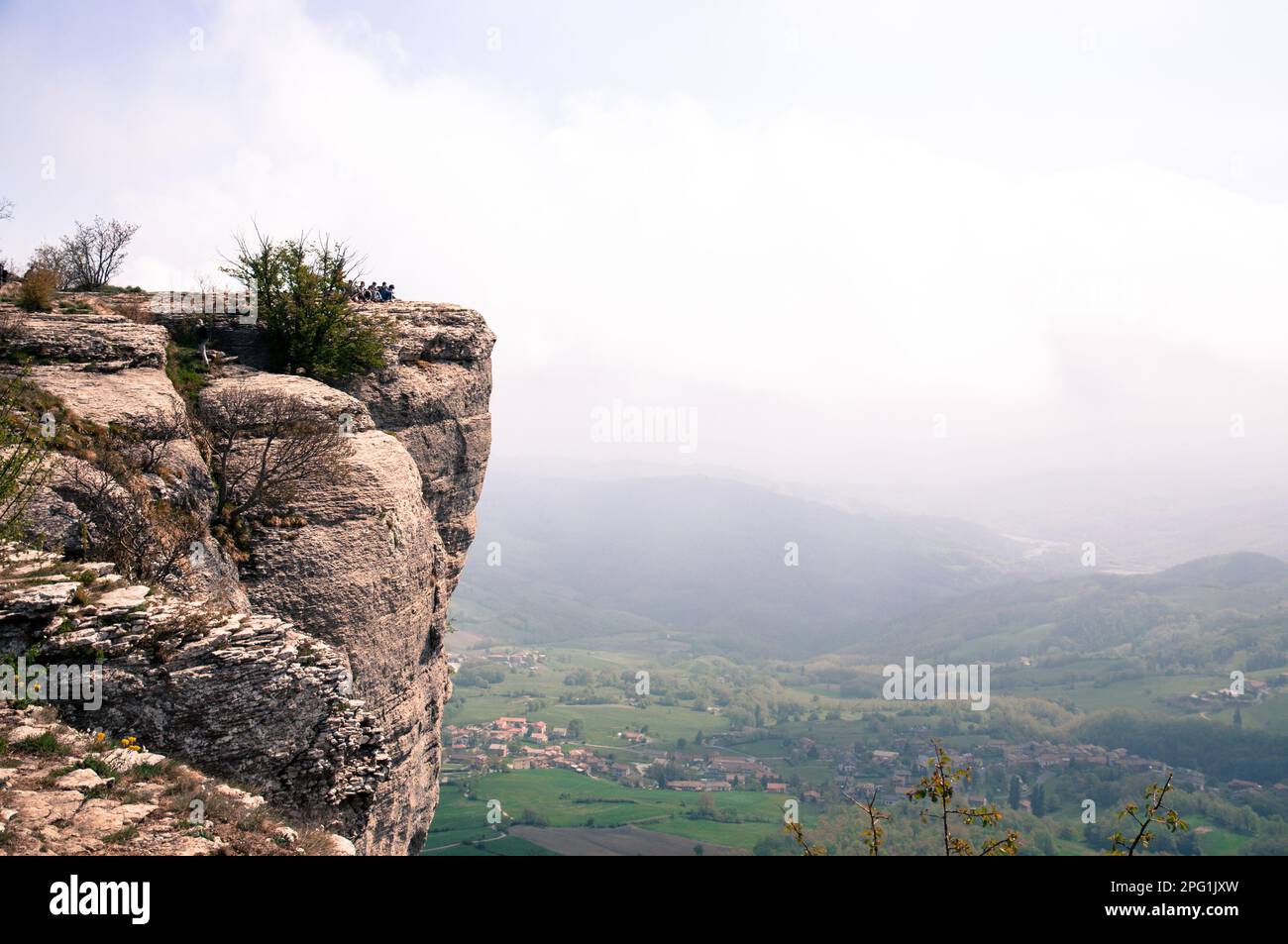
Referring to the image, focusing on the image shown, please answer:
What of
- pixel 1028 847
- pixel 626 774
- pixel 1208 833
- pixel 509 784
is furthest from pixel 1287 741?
pixel 509 784

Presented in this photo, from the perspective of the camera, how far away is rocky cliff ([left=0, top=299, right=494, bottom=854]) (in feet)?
41.0

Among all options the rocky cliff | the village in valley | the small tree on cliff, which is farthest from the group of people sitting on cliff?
the village in valley

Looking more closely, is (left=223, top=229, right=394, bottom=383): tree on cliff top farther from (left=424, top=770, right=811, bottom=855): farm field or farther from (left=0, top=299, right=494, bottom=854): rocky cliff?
(left=424, top=770, right=811, bottom=855): farm field

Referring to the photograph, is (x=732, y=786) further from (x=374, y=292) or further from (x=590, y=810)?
(x=374, y=292)

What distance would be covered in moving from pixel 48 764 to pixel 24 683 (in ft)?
5.37

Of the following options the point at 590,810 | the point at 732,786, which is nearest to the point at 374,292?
the point at 590,810

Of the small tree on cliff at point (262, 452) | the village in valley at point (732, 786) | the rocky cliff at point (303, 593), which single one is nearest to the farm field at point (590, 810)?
the village in valley at point (732, 786)

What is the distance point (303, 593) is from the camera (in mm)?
17578

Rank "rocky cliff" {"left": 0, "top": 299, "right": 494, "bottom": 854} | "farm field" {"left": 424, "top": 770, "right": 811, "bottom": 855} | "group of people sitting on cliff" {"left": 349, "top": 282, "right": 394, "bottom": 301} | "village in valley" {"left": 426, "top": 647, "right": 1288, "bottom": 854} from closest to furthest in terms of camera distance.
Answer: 1. "rocky cliff" {"left": 0, "top": 299, "right": 494, "bottom": 854}
2. "group of people sitting on cliff" {"left": 349, "top": 282, "right": 394, "bottom": 301}
3. "farm field" {"left": 424, "top": 770, "right": 811, "bottom": 855}
4. "village in valley" {"left": 426, "top": 647, "right": 1288, "bottom": 854}

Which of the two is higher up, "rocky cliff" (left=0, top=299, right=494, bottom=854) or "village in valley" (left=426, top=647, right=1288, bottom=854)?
"rocky cliff" (left=0, top=299, right=494, bottom=854)

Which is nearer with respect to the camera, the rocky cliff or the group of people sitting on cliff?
the rocky cliff

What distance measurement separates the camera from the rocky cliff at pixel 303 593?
492 inches

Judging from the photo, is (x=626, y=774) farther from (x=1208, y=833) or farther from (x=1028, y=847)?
(x=1208, y=833)

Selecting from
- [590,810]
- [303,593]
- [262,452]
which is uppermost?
[262,452]
